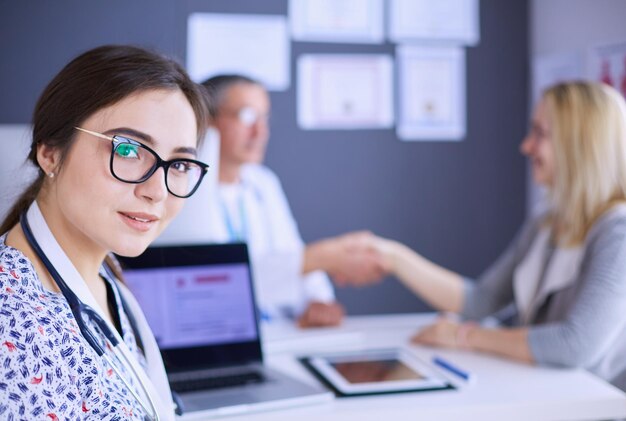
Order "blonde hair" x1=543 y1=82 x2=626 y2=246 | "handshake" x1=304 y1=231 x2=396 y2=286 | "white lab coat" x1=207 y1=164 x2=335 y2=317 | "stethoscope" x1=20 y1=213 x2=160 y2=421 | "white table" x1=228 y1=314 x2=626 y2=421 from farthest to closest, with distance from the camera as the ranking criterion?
1. "white lab coat" x1=207 y1=164 x2=335 y2=317
2. "handshake" x1=304 y1=231 x2=396 y2=286
3. "blonde hair" x1=543 y1=82 x2=626 y2=246
4. "white table" x1=228 y1=314 x2=626 y2=421
5. "stethoscope" x1=20 y1=213 x2=160 y2=421

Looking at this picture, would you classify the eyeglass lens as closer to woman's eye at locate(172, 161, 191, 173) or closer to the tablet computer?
woman's eye at locate(172, 161, 191, 173)

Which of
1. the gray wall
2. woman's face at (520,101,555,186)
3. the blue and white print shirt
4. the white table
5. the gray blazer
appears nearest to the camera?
the blue and white print shirt

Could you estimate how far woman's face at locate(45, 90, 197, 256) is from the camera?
91 centimetres

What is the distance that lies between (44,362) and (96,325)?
0.49 ft

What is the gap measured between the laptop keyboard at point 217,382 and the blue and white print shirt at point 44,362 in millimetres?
430

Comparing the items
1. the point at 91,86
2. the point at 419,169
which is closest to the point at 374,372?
the point at 91,86

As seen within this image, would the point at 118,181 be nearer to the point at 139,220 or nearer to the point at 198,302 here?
the point at 139,220

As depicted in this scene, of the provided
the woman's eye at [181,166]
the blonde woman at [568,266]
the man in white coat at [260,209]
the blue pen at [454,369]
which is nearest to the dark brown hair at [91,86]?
the woman's eye at [181,166]

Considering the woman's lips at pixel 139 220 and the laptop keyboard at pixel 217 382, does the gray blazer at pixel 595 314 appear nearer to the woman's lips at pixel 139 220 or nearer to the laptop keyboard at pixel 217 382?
the laptop keyboard at pixel 217 382

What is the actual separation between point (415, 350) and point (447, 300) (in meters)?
0.50

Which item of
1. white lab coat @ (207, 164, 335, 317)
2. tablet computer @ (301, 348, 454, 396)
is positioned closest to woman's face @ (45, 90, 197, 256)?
tablet computer @ (301, 348, 454, 396)

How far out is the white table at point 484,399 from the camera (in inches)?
49.2

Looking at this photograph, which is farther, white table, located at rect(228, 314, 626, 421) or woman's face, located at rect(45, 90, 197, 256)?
white table, located at rect(228, 314, 626, 421)

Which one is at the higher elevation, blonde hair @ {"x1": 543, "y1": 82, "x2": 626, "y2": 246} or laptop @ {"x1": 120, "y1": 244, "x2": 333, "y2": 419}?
blonde hair @ {"x1": 543, "y1": 82, "x2": 626, "y2": 246}
